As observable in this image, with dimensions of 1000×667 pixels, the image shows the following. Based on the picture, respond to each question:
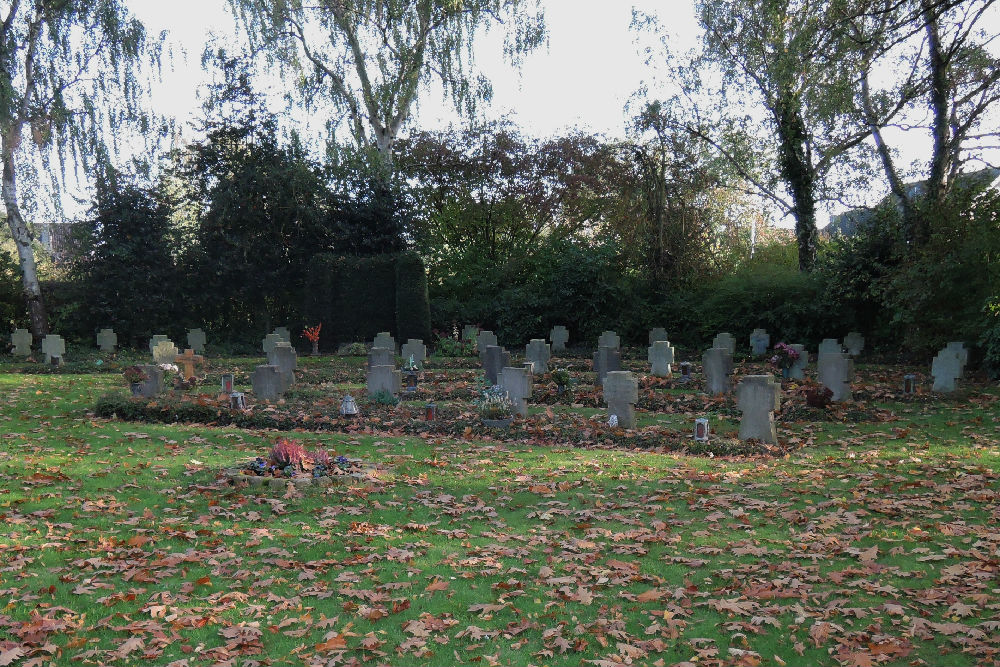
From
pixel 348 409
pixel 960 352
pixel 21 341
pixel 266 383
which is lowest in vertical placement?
pixel 348 409

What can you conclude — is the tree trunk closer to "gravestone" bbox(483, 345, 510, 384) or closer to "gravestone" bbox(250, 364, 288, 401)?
"gravestone" bbox(250, 364, 288, 401)

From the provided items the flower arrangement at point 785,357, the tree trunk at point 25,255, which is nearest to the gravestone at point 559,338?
the flower arrangement at point 785,357

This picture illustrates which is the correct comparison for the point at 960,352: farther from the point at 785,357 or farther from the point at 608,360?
the point at 608,360

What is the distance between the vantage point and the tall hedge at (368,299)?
27250 mm

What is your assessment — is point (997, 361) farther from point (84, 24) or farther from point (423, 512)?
point (84, 24)

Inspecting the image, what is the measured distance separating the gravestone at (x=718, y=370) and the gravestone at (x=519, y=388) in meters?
4.56

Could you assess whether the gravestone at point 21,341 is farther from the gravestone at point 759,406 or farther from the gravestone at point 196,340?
the gravestone at point 759,406

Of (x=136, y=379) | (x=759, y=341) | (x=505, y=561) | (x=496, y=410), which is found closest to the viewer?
(x=505, y=561)

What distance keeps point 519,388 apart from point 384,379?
125 inches

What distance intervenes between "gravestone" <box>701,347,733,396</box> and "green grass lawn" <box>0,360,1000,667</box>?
19.0 ft

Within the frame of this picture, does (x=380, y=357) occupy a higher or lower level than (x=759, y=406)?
higher

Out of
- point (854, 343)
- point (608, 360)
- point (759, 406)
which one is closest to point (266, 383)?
point (608, 360)

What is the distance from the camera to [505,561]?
6.48 meters

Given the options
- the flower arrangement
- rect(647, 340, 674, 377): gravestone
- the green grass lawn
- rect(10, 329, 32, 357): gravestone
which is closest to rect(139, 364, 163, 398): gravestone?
the green grass lawn
